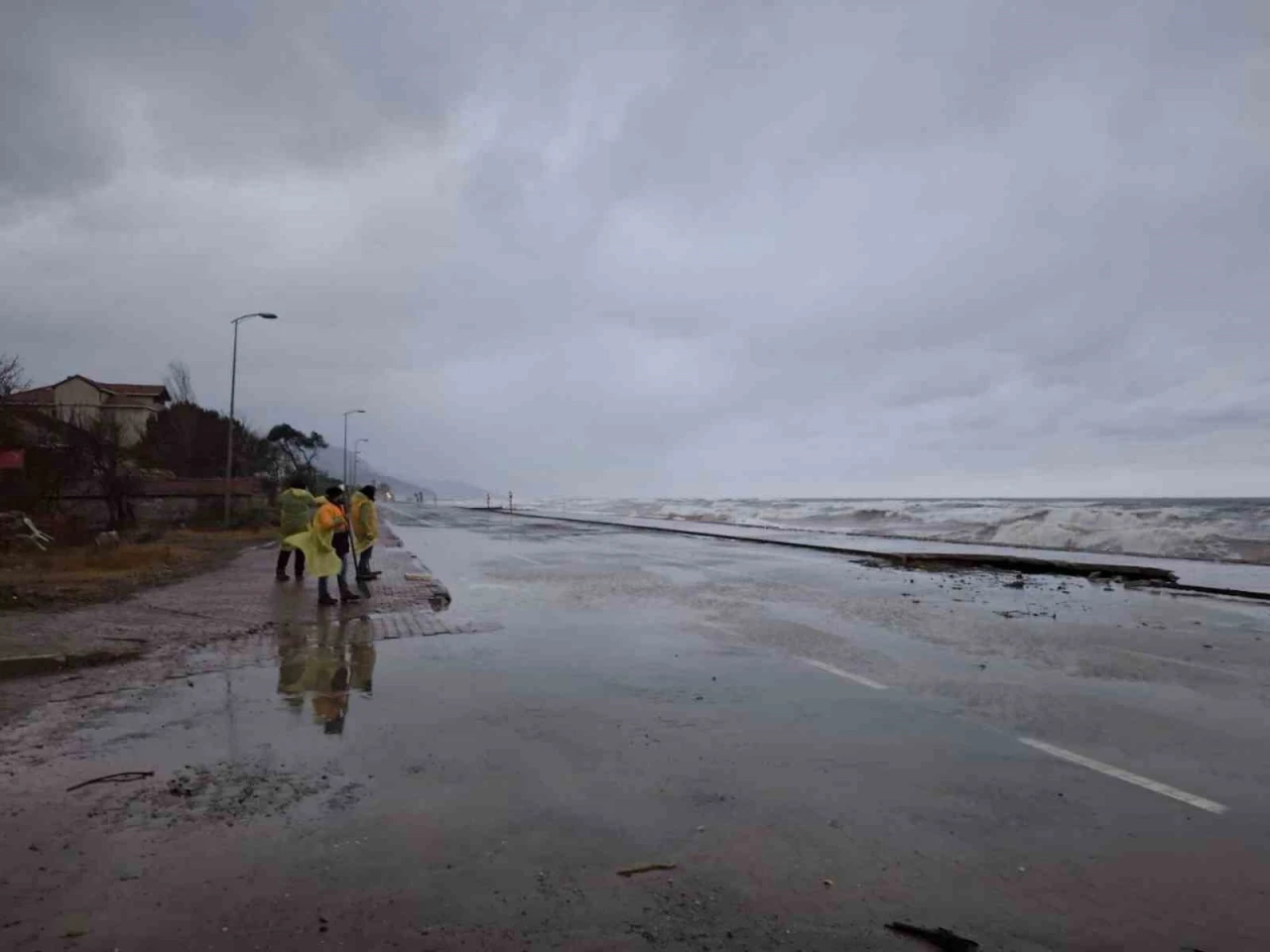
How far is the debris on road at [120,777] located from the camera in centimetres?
468

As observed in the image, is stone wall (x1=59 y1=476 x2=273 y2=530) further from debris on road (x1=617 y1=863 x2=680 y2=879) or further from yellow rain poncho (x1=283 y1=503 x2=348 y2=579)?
debris on road (x1=617 y1=863 x2=680 y2=879)

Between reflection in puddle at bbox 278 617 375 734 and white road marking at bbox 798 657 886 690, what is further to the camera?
white road marking at bbox 798 657 886 690

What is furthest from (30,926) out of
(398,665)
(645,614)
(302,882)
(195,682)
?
(645,614)

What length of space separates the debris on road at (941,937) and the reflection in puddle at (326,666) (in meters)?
4.09

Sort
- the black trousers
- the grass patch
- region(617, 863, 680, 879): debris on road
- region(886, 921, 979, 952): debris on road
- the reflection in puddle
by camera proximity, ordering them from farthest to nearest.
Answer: the black trousers
the grass patch
the reflection in puddle
region(617, 863, 680, 879): debris on road
region(886, 921, 979, 952): debris on road

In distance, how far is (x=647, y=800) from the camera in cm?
451

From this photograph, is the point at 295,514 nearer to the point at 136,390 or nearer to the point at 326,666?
the point at 326,666

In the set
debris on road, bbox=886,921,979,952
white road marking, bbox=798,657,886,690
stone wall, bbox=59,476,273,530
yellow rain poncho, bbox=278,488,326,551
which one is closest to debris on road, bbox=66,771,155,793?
debris on road, bbox=886,921,979,952

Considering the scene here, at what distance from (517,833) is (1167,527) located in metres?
40.4

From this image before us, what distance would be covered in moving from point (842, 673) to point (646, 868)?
465cm

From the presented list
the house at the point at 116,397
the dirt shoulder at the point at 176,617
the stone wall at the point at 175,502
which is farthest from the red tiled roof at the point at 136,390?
the dirt shoulder at the point at 176,617

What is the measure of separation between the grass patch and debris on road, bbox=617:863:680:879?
10996 mm

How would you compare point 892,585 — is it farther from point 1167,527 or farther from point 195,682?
point 1167,527

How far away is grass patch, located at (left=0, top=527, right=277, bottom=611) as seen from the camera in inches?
471
